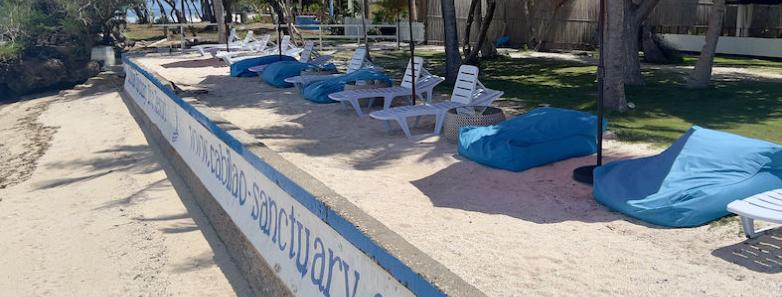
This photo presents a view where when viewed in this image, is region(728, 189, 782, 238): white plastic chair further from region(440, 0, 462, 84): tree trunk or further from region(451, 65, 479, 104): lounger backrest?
region(440, 0, 462, 84): tree trunk

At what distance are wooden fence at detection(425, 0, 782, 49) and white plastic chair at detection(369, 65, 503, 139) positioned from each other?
11.9m

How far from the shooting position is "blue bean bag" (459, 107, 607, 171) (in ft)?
27.0

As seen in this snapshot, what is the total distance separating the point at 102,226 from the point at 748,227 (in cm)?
599

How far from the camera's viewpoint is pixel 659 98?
13211 mm

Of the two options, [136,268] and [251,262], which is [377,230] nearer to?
[251,262]

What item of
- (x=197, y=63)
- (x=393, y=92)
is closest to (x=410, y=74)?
(x=393, y=92)

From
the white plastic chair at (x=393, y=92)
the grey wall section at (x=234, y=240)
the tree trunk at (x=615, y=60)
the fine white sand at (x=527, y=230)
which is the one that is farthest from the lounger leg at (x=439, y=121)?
the grey wall section at (x=234, y=240)

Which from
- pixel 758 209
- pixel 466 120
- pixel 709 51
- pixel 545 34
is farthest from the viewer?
pixel 545 34

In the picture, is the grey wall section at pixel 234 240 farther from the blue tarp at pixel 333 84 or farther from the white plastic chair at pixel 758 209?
the blue tarp at pixel 333 84

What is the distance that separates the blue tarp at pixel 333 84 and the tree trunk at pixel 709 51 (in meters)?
5.49

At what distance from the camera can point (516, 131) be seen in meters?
8.47

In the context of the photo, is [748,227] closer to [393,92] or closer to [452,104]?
[452,104]

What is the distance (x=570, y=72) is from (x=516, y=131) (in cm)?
1053

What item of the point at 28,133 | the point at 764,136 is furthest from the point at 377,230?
the point at 28,133
